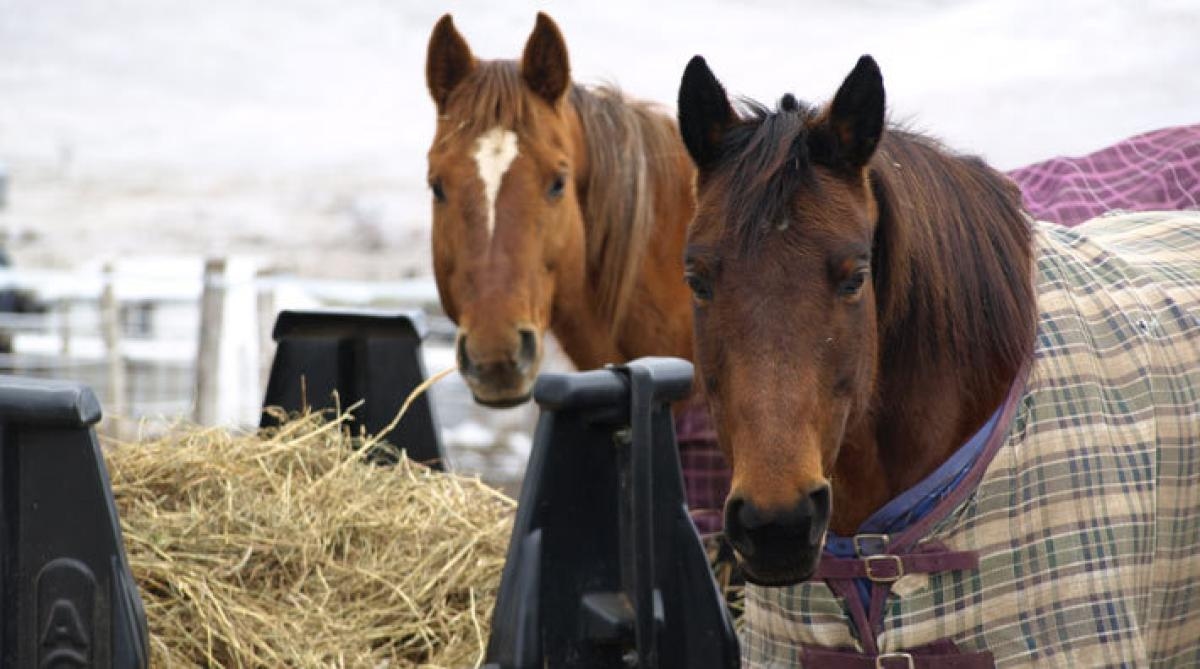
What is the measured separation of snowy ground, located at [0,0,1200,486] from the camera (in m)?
8.60

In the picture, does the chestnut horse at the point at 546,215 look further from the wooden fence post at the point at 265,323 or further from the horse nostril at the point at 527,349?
the wooden fence post at the point at 265,323

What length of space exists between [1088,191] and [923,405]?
142 centimetres

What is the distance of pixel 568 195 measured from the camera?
3553mm

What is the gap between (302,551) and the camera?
2.39 m

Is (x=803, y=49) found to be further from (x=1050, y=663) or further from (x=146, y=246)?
(x=1050, y=663)

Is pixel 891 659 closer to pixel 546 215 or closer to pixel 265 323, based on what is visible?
pixel 546 215

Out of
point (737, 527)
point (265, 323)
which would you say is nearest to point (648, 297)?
point (737, 527)

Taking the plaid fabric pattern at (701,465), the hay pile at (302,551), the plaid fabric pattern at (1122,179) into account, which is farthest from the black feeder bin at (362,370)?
the plaid fabric pattern at (1122,179)

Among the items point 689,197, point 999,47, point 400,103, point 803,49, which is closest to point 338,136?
point 400,103

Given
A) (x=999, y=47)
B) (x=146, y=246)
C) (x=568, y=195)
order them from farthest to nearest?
(x=146, y=246)
(x=999, y=47)
(x=568, y=195)

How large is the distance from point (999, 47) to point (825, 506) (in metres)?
8.15

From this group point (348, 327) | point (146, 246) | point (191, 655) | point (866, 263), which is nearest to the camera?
point (866, 263)

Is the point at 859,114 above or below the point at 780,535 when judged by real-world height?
above

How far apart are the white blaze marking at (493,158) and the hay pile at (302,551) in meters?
0.83
